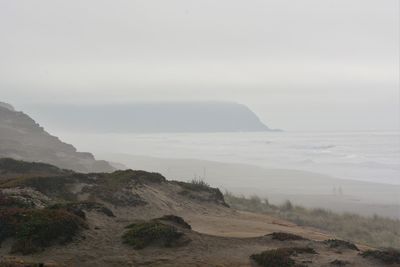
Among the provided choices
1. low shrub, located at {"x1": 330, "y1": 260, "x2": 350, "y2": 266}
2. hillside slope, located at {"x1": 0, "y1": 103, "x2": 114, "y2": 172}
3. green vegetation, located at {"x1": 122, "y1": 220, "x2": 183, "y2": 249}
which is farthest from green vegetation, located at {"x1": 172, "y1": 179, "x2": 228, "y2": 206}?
hillside slope, located at {"x1": 0, "y1": 103, "x2": 114, "y2": 172}

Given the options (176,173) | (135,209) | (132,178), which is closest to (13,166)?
(132,178)

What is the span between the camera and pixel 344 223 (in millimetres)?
20359

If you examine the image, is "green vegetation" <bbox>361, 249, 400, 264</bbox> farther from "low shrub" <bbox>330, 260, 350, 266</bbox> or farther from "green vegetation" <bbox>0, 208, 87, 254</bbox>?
"green vegetation" <bbox>0, 208, 87, 254</bbox>

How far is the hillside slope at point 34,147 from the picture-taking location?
37.4 meters

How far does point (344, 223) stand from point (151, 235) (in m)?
12.3

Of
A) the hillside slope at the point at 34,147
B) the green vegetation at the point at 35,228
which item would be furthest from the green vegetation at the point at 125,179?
the hillside slope at the point at 34,147

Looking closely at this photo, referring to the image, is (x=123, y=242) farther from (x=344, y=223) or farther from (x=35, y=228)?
(x=344, y=223)

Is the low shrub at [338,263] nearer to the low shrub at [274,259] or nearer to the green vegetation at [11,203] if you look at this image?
the low shrub at [274,259]

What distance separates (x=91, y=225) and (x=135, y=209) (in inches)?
155

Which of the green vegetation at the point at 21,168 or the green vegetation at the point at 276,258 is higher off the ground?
the green vegetation at the point at 21,168

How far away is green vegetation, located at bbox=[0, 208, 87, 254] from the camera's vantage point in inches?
366

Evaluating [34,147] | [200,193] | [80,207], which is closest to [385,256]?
[80,207]

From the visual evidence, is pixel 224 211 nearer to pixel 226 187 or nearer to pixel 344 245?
pixel 344 245

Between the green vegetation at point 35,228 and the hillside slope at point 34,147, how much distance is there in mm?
25573
